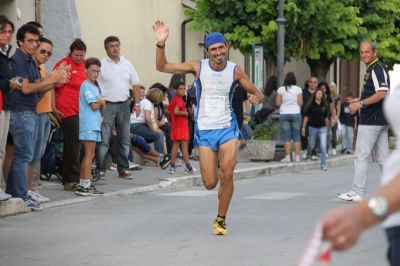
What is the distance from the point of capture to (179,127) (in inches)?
715

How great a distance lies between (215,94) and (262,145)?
459 inches

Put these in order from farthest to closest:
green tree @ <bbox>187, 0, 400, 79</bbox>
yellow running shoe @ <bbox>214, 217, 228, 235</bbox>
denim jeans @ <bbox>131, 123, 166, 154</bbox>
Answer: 1. green tree @ <bbox>187, 0, 400, 79</bbox>
2. denim jeans @ <bbox>131, 123, 166, 154</bbox>
3. yellow running shoe @ <bbox>214, 217, 228, 235</bbox>

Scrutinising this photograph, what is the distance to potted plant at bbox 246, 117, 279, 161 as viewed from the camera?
22031 millimetres

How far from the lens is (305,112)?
2216 centimetres

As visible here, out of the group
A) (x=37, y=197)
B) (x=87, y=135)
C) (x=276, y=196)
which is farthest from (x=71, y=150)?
(x=276, y=196)

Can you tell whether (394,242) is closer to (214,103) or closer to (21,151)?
(214,103)

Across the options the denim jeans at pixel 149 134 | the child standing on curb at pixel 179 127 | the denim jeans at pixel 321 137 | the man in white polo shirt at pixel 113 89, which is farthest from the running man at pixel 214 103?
the denim jeans at pixel 321 137

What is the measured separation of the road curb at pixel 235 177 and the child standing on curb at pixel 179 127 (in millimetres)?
710

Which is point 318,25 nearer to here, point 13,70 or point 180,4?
point 180,4

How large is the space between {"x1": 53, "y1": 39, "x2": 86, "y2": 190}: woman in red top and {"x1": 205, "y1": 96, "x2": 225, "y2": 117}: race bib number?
12.6ft

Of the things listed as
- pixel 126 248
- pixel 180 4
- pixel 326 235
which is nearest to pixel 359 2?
pixel 180 4

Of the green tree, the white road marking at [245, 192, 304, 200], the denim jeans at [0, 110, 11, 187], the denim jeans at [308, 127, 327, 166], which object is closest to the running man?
the denim jeans at [0, 110, 11, 187]

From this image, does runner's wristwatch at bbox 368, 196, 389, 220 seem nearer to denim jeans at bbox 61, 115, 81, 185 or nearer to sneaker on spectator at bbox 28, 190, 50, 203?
sneaker on spectator at bbox 28, 190, 50, 203

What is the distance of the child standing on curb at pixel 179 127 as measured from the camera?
17.7 meters
